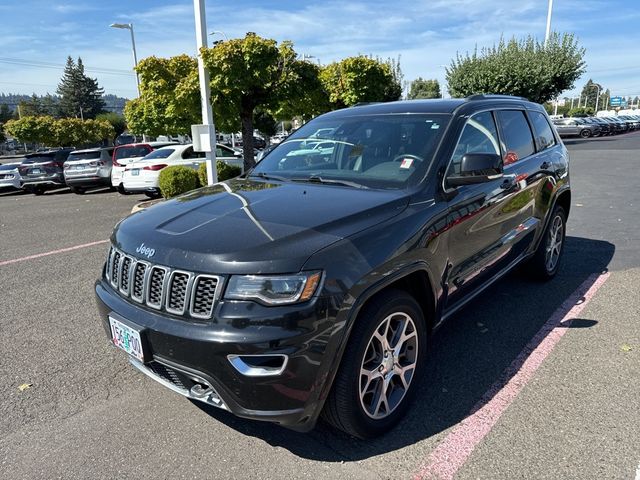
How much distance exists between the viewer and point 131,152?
14984mm

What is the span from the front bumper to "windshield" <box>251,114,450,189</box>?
124cm

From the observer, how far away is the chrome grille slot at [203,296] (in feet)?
7.24

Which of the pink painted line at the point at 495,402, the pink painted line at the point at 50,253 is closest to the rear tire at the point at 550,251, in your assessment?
the pink painted line at the point at 495,402

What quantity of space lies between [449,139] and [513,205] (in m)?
1.04

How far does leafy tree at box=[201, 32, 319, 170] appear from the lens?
10367 mm

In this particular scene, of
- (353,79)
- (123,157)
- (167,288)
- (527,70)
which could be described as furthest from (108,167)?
(527,70)

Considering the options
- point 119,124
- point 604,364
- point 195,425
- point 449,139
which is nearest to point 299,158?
point 449,139

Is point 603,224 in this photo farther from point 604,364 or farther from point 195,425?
point 195,425

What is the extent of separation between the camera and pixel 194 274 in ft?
7.38

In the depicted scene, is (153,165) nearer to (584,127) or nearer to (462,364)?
(462,364)

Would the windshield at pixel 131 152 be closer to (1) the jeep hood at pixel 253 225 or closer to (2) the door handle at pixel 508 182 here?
(1) the jeep hood at pixel 253 225

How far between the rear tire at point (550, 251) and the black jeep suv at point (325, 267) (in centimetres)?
109

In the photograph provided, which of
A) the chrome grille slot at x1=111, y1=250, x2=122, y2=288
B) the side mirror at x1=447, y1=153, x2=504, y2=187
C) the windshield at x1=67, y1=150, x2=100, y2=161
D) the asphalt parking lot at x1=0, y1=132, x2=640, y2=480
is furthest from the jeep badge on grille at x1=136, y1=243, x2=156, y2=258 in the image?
the windshield at x1=67, y1=150, x2=100, y2=161

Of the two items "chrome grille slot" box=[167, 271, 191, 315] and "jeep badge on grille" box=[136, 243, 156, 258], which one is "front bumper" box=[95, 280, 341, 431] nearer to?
"chrome grille slot" box=[167, 271, 191, 315]
